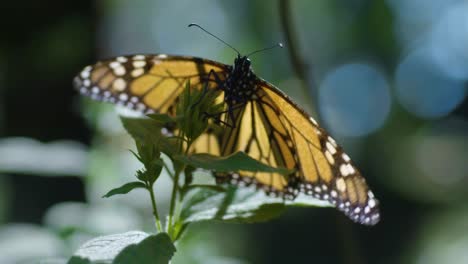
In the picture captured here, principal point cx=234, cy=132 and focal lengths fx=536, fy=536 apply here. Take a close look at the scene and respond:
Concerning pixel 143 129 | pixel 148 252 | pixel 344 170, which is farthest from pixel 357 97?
pixel 148 252

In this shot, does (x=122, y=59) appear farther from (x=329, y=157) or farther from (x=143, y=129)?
(x=329, y=157)

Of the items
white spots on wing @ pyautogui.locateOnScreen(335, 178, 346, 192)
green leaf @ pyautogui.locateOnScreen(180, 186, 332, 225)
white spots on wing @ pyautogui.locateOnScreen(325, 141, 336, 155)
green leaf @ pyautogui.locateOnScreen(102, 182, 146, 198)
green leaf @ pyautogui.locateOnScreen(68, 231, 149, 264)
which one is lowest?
white spots on wing @ pyautogui.locateOnScreen(335, 178, 346, 192)

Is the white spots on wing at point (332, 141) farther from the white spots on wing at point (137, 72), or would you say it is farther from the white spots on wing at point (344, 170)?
the white spots on wing at point (137, 72)

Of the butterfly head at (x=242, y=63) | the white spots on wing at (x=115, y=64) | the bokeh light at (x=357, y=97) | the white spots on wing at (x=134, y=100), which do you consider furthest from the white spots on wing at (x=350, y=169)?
the bokeh light at (x=357, y=97)

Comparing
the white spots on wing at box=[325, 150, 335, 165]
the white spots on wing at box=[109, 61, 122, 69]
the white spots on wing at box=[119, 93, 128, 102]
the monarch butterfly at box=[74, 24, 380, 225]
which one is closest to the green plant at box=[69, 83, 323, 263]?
the monarch butterfly at box=[74, 24, 380, 225]

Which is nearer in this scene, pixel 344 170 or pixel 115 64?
pixel 344 170

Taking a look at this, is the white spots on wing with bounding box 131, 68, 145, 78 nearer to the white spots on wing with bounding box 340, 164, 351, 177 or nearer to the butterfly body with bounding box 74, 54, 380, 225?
the butterfly body with bounding box 74, 54, 380, 225

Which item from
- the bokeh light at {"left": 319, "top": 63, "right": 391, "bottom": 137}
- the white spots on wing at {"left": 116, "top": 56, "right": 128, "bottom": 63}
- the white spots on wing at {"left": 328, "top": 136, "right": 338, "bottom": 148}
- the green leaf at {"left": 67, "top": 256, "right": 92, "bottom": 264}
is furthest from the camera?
the bokeh light at {"left": 319, "top": 63, "right": 391, "bottom": 137}

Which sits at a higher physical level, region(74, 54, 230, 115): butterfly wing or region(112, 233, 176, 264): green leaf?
region(74, 54, 230, 115): butterfly wing
